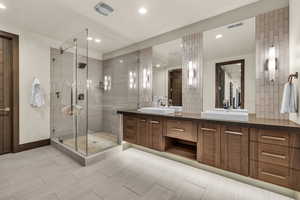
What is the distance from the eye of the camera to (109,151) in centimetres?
288

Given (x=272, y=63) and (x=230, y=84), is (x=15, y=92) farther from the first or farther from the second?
(x=272, y=63)

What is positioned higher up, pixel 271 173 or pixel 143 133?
pixel 143 133

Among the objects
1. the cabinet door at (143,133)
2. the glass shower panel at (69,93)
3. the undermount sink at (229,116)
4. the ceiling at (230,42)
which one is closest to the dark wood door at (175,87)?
the ceiling at (230,42)

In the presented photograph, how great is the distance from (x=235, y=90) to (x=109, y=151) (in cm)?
267

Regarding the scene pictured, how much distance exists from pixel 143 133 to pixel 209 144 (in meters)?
1.26

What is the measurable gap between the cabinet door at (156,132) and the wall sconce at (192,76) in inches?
38.4

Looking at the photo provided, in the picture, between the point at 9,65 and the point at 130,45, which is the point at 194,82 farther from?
the point at 9,65

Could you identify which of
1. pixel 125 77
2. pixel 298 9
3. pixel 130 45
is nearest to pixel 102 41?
pixel 130 45

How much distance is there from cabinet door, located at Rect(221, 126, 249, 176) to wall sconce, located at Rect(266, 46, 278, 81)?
986mm

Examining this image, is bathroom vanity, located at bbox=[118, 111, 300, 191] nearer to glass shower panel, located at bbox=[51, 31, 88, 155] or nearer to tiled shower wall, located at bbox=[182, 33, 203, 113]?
tiled shower wall, located at bbox=[182, 33, 203, 113]

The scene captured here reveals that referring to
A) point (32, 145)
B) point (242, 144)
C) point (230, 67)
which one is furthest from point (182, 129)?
point (32, 145)

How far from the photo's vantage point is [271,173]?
1.62m

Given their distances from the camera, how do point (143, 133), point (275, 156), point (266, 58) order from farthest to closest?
Answer: point (143, 133) < point (266, 58) < point (275, 156)

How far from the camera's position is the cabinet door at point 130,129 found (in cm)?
294
